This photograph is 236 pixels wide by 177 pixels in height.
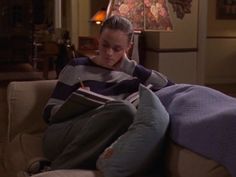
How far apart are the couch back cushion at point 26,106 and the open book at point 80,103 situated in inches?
14.3

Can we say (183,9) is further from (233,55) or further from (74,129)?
(74,129)

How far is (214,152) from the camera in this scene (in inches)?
56.1

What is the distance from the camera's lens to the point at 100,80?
2258 mm

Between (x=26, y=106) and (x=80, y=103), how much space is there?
497 millimetres

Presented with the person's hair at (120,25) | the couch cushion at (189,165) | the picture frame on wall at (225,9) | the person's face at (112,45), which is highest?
the picture frame on wall at (225,9)

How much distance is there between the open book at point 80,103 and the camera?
6.61 ft

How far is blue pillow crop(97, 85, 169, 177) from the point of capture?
1585mm

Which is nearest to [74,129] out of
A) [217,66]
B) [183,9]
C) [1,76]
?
[183,9]

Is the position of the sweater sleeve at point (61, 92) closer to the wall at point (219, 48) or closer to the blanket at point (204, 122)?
the blanket at point (204, 122)

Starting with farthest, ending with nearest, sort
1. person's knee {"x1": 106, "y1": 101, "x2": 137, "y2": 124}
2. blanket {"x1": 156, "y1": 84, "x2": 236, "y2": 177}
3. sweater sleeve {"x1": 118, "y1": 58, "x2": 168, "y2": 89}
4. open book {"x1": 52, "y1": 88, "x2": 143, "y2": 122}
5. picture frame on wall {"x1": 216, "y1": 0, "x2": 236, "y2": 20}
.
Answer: picture frame on wall {"x1": 216, "y1": 0, "x2": 236, "y2": 20} → sweater sleeve {"x1": 118, "y1": 58, "x2": 168, "y2": 89} → open book {"x1": 52, "y1": 88, "x2": 143, "y2": 122} → person's knee {"x1": 106, "y1": 101, "x2": 137, "y2": 124} → blanket {"x1": 156, "y1": 84, "x2": 236, "y2": 177}

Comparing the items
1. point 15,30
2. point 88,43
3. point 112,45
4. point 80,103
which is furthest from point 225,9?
point 80,103

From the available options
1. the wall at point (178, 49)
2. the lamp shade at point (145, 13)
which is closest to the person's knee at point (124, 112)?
the lamp shade at point (145, 13)

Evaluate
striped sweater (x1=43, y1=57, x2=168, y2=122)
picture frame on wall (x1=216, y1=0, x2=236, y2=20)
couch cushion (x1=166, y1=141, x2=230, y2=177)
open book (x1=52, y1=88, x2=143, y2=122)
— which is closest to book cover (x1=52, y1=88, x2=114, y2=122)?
open book (x1=52, y1=88, x2=143, y2=122)

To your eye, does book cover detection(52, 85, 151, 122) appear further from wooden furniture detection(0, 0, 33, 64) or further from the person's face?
wooden furniture detection(0, 0, 33, 64)
